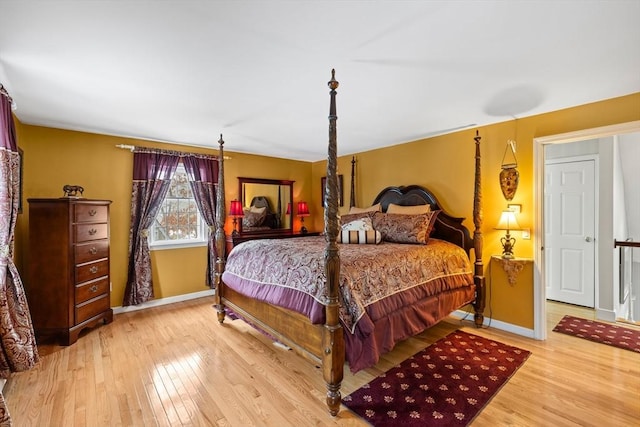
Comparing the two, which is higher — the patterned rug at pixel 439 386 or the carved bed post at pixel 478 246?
the carved bed post at pixel 478 246

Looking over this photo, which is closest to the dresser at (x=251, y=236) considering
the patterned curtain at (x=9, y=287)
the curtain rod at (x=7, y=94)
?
the patterned curtain at (x=9, y=287)

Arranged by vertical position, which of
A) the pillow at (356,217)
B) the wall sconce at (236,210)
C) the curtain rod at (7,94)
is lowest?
the pillow at (356,217)

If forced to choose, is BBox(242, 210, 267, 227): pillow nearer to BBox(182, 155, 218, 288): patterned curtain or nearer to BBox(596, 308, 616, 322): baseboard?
BBox(182, 155, 218, 288): patterned curtain

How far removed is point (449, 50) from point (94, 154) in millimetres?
4149

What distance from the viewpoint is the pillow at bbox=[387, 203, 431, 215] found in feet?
12.1

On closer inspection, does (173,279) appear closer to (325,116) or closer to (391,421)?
(325,116)

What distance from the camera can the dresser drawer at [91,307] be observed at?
120 inches

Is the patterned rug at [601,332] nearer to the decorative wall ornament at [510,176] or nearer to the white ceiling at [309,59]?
the decorative wall ornament at [510,176]

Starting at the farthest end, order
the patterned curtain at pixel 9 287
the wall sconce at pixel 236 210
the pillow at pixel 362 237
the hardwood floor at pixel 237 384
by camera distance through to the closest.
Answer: the wall sconce at pixel 236 210
the pillow at pixel 362 237
the patterned curtain at pixel 9 287
the hardwood floor at pixel 237 384

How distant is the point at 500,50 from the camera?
1.82 metres

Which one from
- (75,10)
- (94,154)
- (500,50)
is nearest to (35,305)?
(94,154)

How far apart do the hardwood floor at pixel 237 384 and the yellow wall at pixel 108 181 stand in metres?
1.08

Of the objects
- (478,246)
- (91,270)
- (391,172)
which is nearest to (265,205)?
(391,172)

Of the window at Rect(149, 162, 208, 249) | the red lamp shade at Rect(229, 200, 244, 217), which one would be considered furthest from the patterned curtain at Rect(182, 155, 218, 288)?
the red lamp shade at Rect(229, 200, 244, 217)
